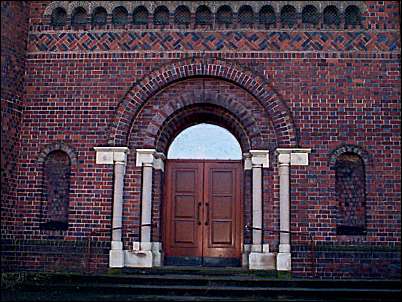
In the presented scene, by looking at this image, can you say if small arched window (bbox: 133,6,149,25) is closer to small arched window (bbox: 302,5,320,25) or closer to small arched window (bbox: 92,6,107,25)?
small arched window (bbox: 92,6,107,25)

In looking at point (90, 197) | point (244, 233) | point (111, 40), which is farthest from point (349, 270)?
point (111, 40)

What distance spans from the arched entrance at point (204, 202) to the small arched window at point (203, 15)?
2.49 m

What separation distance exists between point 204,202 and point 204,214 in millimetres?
264

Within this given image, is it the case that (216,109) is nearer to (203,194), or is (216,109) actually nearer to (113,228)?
(203,194)

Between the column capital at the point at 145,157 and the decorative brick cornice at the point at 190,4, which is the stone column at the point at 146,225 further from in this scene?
the decorative brick cornice at the point at 190,4

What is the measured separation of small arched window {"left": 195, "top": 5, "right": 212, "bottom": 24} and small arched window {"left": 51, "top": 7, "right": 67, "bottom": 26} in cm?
295

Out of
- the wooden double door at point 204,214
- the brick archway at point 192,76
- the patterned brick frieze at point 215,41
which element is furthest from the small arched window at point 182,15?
the wooden double door at point 204,214

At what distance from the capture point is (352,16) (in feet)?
43.8

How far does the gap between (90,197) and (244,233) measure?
3.31 meters

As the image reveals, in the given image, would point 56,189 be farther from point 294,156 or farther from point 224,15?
point 224,15

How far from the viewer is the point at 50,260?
1260cm

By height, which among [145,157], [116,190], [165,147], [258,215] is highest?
[165,147]

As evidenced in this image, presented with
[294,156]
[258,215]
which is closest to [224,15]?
[294,156]

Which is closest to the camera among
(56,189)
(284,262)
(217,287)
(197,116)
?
(217,287)
